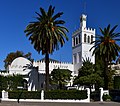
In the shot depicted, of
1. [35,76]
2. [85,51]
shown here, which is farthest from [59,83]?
[85,51]

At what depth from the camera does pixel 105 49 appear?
4575cm

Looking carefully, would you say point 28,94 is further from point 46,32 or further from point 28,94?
point 46,32

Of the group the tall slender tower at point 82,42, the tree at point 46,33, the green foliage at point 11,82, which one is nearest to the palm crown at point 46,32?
the tree at point 46,33

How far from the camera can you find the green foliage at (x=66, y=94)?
4266cm

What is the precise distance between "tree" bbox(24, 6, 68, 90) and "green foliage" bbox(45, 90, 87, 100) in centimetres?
184

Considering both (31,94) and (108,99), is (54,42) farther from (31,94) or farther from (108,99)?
(108,99)

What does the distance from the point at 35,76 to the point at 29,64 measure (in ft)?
12.4

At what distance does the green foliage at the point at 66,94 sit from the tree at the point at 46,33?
1.84 meters

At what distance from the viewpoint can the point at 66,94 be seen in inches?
1690

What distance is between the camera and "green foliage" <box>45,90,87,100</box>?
1679 inches

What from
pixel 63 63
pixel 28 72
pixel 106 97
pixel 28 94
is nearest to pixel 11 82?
pixel 28 72

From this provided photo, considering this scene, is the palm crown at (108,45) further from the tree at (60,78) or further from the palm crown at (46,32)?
the tree at (60,78)

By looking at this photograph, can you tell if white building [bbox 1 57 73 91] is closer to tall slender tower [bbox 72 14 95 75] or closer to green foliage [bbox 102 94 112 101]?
tall slender tower [bbox 72 14 95 75]

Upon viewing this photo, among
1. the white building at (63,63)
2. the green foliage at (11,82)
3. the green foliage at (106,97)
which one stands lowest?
the green foliage at (106,97)
